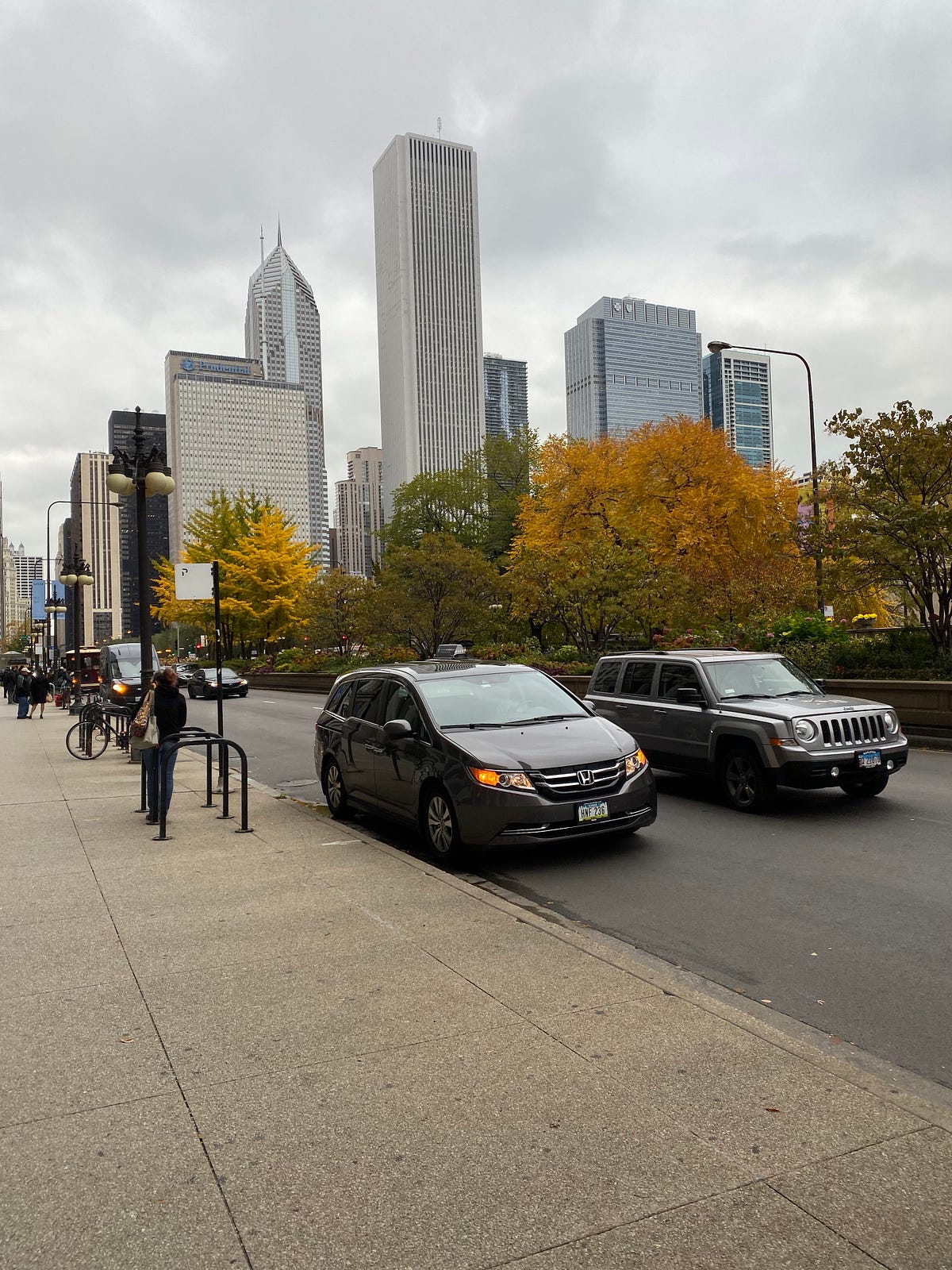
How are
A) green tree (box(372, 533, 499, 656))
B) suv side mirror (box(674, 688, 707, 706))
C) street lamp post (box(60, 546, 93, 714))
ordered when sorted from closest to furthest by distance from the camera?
suv side mirror (box(674, 688, 707, 706))
street lamp post (box(60, 546, 93, 714))
green tree (box(372, 533, 499, 656))

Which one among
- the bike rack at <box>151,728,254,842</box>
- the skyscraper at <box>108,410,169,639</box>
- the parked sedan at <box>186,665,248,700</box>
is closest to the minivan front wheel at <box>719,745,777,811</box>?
the bike rack at <box>151,728,254,842</box>

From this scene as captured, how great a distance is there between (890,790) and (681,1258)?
379 inches

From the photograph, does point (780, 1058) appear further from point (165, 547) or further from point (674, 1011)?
point (165, 547)

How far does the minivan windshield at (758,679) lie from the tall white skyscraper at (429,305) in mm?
172433

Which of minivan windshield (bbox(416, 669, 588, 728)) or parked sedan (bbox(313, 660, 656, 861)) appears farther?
minivan windshield (bbox(416, 669, 588, 728))

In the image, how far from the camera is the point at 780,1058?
4020 mm

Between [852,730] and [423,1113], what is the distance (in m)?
7.62

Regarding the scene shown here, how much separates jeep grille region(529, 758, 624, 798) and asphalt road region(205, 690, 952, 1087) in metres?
0.63

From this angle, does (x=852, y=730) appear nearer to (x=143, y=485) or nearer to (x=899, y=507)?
(x=899, y=507)

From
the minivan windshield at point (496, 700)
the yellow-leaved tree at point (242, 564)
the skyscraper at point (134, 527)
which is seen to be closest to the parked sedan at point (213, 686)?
the yellow-leaved tree at point (242, 564)

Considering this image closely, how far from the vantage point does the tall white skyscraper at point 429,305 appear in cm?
18300

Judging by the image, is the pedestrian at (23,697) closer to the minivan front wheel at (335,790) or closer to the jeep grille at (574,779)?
the minivan front wheel at (335,790)

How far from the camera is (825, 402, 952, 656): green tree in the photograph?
58.4 feet

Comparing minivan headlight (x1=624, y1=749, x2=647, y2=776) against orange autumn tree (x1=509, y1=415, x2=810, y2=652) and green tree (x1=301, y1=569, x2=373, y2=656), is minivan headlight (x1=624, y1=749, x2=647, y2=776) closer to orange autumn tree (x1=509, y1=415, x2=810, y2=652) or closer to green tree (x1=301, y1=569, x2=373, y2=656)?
orange autumn tree (x1=509, y1=415, x2=810, y2=652)
